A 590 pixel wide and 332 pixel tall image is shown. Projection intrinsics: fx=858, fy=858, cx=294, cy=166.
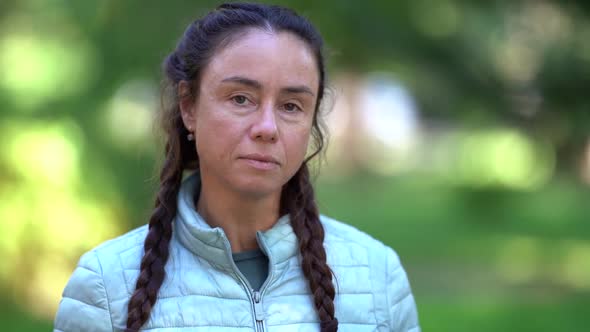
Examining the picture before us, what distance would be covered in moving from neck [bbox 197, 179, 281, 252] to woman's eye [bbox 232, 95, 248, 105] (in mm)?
244

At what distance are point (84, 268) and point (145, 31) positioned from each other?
150 inches

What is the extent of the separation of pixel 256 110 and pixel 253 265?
0.41m

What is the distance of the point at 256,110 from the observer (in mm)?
2154

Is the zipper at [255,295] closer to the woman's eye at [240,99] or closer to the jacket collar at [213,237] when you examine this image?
the jacket collar at [213,237]

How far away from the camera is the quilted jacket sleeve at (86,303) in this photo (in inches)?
82.2

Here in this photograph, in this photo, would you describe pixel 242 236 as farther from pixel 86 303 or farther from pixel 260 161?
pixel 86 303

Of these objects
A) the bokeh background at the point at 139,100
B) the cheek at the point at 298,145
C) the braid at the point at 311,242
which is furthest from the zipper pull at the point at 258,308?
the bokeh background at the point at 139,100

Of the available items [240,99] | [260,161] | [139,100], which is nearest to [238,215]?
[260,161]

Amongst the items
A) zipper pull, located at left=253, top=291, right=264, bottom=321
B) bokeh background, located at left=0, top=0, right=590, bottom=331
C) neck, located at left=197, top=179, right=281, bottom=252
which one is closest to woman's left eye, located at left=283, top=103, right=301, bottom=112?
neck, located at left=197, top=179, right=281, bottom=252

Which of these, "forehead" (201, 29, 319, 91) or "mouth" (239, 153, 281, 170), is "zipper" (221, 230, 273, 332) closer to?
"mouth" (239, 153, 281, 170)

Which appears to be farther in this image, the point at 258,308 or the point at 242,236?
the point at 242,236

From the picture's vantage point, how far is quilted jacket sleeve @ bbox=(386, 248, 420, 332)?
228 centimetres

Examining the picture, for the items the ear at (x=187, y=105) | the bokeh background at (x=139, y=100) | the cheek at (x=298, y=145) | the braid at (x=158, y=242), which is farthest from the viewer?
the bokeh background at (x=139, y=100)

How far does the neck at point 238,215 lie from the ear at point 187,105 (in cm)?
17
